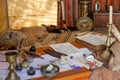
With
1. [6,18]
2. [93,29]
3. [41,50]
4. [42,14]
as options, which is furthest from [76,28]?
[41,50]

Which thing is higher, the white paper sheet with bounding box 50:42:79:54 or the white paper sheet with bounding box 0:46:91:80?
the white paper sheet with bounding box 50:42:79:54

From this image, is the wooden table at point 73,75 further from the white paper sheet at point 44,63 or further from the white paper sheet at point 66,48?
the white paper sheet at point 66,48

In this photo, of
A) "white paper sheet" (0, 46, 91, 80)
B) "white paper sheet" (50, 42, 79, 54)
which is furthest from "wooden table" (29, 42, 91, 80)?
"white paper sheet" (50, 42, 79, 54)

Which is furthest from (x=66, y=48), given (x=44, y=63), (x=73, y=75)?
(x=73, y=75)

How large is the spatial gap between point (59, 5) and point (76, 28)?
555 mm

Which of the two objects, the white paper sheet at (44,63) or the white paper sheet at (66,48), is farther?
the white paper sheet at (66,48)

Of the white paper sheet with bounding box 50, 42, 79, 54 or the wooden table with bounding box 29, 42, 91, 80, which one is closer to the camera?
the wooden table with bounding box 29, 42, 91, 80

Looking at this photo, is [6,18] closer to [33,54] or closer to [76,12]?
[76,12]

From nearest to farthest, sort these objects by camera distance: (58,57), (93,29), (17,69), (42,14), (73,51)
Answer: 1. (17,69)
2. (58,57)
3. (73,51)
4. (93,29)
5. (42,14)

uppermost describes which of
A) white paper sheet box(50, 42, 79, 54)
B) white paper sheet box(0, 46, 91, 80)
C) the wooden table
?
white paper sheet box(50, 42, 79, 54)

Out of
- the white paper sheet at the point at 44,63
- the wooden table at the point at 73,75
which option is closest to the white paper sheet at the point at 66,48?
the white paper sheet at the point at 44,63

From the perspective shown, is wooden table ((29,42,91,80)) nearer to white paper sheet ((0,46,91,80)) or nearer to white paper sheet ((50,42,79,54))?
white paper sheet ((0,46,91,80))

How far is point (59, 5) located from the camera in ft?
14.5

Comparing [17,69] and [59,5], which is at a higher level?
[59,5]
